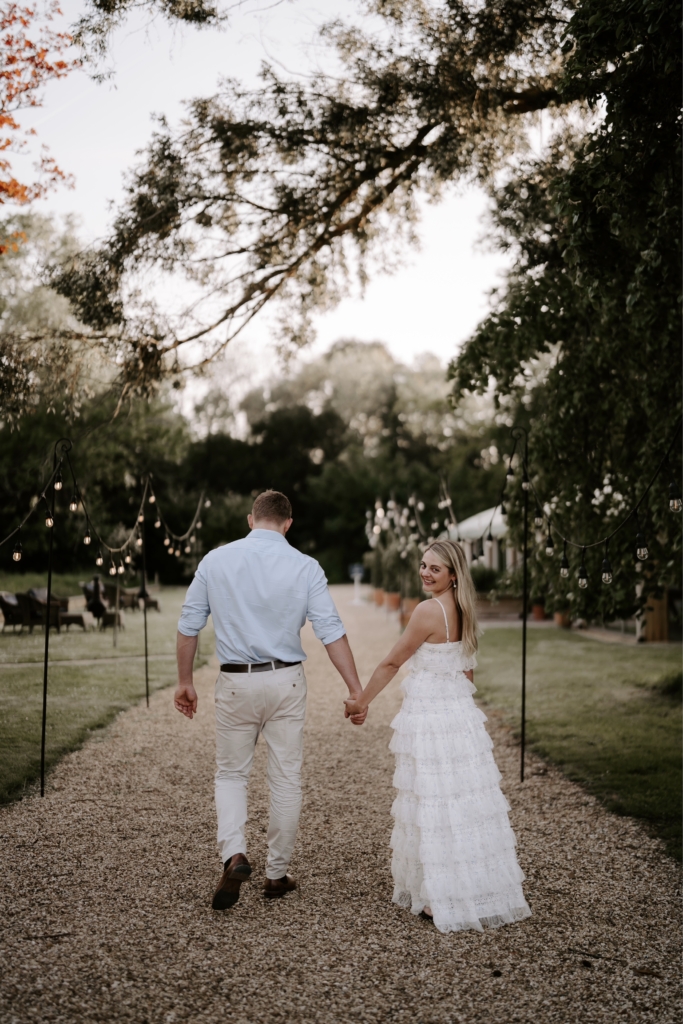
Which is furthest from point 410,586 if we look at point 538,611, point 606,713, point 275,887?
point 275,887

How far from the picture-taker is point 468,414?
35.8 meters

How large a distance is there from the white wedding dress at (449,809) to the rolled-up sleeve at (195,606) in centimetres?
99

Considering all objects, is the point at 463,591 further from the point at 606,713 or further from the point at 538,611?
the point at 538,611

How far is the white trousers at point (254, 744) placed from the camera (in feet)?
12.4

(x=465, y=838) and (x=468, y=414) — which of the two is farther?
(x=468, y=414)

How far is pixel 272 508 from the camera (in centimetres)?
393

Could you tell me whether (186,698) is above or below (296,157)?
below

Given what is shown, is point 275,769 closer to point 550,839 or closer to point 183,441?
point 550,839

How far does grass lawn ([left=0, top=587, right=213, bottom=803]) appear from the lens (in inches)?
229

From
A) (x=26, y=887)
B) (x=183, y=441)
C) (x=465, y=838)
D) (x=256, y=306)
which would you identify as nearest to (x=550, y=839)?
(x=465, y=838)

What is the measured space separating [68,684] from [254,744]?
3452mm

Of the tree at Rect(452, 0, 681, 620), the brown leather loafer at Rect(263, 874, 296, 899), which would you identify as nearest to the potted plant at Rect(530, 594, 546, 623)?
the tree at Rect(452, 0, 681, 620)

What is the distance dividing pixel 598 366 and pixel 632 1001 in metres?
5.57

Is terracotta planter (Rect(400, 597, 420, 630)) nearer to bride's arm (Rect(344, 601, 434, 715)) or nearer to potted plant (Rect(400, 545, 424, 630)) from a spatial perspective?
potted plant (Rect(400, 545, 424, 630))
